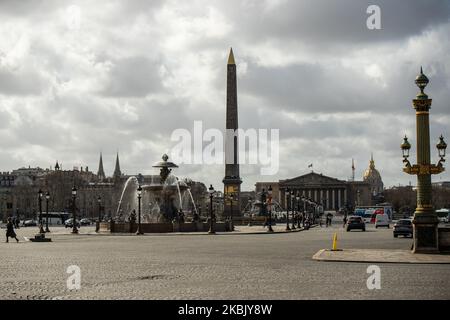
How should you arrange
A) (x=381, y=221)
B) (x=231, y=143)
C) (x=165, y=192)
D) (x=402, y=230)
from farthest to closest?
(x=231, y=143)
(x=381, y=221)
(x=165, y=192)
(x=402, y=230)

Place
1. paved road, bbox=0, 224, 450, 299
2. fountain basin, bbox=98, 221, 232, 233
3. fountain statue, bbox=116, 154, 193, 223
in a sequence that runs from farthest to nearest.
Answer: fountain statue, bbox=116, 154, 193, 223, fountain basin, bbox=98, 221, 232, 233, paved road, bbox=0, 224, 450, 299

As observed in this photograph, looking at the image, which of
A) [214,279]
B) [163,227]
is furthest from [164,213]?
[214,279]

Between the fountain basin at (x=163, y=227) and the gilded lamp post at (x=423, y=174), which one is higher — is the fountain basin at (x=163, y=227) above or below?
below

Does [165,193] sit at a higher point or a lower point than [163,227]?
higher

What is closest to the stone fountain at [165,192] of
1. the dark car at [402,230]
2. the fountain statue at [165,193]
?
the fountain statue at [165,193]

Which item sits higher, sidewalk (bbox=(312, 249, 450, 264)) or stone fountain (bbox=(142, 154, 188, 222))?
stone fountain (bbox=(142, 154, 188, 222))

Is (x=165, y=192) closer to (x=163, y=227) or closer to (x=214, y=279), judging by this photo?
(x=163, y=227)

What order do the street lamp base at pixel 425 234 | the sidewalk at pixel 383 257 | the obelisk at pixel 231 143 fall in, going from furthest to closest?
the obelisk at pixel 231 143
the street lamp base at pixel 425 234
the sidewalk at pixel 383 257

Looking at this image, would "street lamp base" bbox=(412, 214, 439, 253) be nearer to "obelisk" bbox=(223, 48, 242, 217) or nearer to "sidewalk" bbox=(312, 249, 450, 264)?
"sidewalk" bbox=(312, 249, 450, 264)

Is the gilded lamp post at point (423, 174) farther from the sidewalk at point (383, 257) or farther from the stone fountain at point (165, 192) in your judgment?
the stone fountain at point (165, 192)

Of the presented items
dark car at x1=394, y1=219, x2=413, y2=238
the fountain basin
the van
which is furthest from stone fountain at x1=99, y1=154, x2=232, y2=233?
the van

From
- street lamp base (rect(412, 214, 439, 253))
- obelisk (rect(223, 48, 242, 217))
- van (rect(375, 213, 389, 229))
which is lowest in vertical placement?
van (rect(375, 213, 389, 229))
